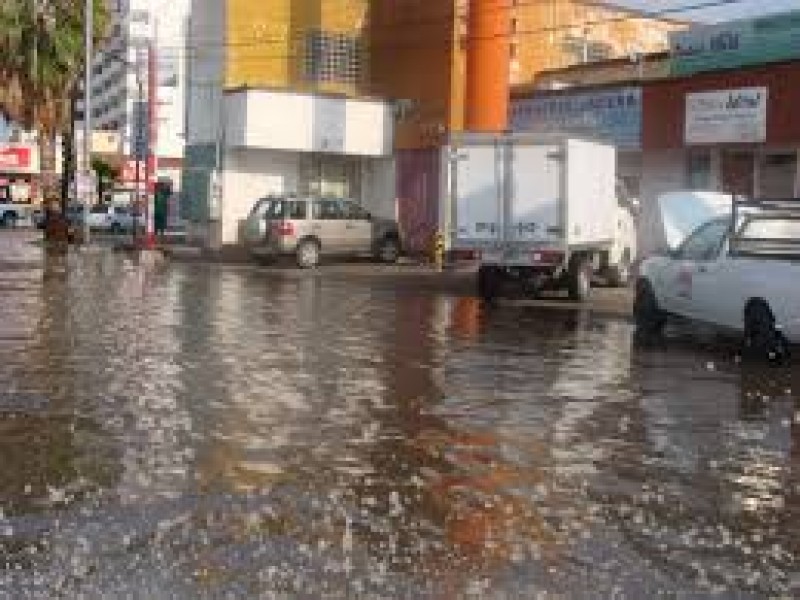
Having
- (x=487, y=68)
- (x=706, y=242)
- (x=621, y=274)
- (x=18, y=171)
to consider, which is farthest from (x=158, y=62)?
(x=706, y=242)

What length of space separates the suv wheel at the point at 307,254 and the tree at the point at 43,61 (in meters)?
Answer: 17.6

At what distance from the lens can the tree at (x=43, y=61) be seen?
49625 mm

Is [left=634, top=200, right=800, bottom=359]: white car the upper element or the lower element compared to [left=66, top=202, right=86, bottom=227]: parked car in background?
lower

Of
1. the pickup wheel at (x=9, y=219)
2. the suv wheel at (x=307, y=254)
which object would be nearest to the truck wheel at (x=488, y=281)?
the suv wheel at (x=307, y=254)

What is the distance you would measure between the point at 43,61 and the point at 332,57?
10552 millimetres

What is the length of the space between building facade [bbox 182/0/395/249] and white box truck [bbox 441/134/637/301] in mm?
13692

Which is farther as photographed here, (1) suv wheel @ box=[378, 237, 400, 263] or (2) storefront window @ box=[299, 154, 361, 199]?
(2) storefront window @ box=[299, 154, 361, 199]

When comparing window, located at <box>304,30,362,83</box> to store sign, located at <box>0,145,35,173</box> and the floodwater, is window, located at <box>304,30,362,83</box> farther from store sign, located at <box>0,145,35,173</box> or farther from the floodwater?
store sign, located at <box>0,145,35,173</box>

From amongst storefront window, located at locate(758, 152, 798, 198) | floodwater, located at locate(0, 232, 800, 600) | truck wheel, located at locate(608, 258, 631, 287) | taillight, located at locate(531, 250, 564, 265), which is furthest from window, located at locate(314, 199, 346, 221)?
floodwater, located at locate(0, 232, 800, 600)

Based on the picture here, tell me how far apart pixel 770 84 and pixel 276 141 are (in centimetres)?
1578

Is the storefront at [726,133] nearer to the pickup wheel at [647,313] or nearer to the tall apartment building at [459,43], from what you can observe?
the tall apartment building at [459,43]

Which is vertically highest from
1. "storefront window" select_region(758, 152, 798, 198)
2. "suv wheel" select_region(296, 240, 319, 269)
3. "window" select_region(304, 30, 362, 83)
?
"window" select_region(304, 30, 362, 83)

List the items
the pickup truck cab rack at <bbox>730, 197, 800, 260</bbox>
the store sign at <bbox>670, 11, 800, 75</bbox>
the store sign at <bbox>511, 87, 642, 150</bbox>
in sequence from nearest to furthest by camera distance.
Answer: the pickup truck cab rack at <bbox>730, 197, 800, 260</bbox> → the store sign at <bbox>670, 11, 800, 75</bbox> → the store sign at <bbox>511, 87, 642, 150</bbox>

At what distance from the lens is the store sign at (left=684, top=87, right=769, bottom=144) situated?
3012 centimetres
